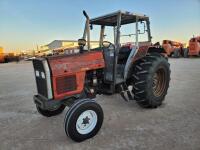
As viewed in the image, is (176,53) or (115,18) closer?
(115,18)

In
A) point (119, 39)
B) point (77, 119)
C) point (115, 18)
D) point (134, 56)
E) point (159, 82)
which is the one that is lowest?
point (77, 119)

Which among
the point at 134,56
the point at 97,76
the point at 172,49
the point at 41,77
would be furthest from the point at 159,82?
the point at 172,49

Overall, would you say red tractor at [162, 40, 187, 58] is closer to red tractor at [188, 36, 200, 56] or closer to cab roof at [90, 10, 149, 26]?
red tractor at [188, 36, 200, 56]

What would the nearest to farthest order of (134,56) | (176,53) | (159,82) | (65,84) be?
(65,84), (134,56), (159,82), (176,53)

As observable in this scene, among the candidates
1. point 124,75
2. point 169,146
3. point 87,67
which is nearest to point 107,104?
point 124,75

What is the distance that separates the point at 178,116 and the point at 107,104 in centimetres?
157

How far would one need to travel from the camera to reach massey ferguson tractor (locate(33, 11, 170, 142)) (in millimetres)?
3115

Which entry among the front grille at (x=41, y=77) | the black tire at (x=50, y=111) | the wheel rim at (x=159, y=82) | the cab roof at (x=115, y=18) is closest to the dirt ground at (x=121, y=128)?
the black tire at (x=50, y=111)

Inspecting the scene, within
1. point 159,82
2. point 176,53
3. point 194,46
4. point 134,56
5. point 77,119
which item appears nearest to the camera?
point 77,119

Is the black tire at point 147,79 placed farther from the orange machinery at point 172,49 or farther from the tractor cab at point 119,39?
the orange machinery at point 172,49

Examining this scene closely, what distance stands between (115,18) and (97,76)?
1329 mm

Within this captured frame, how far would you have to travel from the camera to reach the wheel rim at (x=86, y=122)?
9.93 ft

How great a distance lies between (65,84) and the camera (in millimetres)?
3346

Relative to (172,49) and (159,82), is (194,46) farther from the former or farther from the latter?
(159,82)
